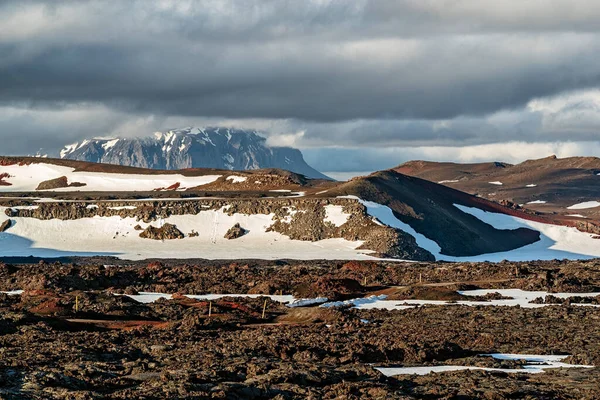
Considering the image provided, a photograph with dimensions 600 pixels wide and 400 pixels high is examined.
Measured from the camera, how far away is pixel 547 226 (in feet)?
372

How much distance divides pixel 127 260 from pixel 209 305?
34278mm

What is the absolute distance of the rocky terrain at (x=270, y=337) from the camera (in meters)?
20.3

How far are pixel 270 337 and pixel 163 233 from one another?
60095 mm

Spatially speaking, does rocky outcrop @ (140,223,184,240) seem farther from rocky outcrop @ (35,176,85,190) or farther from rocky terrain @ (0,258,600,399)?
rocky outcrop @ (35,176,85,190)

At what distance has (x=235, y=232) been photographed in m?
88.6

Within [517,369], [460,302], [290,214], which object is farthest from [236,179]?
[517,369]

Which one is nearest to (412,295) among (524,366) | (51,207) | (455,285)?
(455,285)

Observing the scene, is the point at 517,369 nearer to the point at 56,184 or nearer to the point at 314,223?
the point at 314,223

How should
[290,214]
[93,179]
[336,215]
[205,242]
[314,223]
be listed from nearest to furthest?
[205,242] → [314,223] → [336,215] → [290,214] → [93,179]

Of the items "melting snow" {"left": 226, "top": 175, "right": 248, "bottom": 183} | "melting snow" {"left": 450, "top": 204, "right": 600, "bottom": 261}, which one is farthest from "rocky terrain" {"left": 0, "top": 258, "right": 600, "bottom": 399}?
"melting snow" {"left": 226, "top": 175, "right": 248, "bottom": 183}

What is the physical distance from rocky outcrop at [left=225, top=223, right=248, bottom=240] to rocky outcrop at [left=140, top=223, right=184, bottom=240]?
183 inches

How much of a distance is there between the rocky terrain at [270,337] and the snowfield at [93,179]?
210 ft

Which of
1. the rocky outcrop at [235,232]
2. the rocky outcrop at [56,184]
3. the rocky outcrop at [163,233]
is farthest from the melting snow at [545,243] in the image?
the rocky outcrop at [56,184]

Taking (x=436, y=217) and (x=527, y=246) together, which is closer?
(x=436, y=217)
